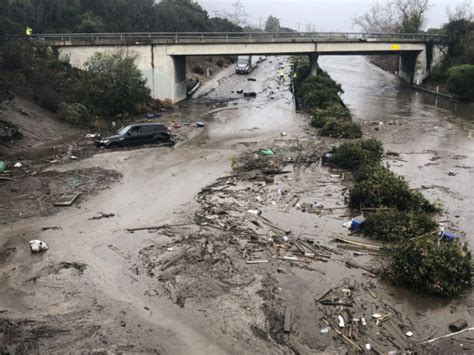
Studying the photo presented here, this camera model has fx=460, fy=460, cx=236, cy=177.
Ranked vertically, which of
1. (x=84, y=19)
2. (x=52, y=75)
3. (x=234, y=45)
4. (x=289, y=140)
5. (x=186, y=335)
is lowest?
(x=186, y=335)

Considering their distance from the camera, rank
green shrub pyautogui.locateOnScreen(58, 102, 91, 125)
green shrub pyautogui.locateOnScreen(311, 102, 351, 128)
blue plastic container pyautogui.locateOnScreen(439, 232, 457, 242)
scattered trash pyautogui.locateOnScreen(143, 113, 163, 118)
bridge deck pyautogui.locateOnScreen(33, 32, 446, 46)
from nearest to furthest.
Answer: blue plastic container pyautogui.locateOnScreen(439, 232, 457, 242), green shrub pyautogui.locateOnScreen(58, 102, 91, 125), green shrub pyautogui.locateOnScreen(311, 102, 351, 128), scattered trash pyautogui.locateOnScreen(143, 113, 163, 118), bridge deck pyautogui.locateOnScreen(33, 32, 446, 46)

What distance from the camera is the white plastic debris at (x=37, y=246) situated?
14.4m

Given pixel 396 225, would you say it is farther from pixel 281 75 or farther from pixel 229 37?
pixel 281 75

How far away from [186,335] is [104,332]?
193 centimetres

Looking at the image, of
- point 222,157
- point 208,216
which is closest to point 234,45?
point 222,157

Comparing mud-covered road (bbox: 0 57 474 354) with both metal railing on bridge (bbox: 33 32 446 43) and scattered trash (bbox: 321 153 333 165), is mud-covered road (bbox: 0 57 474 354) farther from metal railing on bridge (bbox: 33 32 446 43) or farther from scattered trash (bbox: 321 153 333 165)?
metal railing on bridge (bbox: 33 32 446 43)

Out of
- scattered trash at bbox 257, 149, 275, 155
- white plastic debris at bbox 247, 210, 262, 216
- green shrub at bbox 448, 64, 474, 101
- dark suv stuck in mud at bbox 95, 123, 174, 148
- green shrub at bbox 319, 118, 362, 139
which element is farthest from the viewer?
green shrub at bbox 448, 64, 474, 101

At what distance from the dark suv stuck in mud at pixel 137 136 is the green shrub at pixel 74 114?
5772 millimetres

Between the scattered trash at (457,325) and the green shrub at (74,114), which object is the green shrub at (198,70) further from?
the scattered trash at (457,325)

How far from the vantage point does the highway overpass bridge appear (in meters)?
42.9

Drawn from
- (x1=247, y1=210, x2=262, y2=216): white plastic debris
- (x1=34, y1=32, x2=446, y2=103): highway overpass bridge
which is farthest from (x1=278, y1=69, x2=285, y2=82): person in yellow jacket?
(x1=247, y1=210, x2=262, y2=216): white plastic debris

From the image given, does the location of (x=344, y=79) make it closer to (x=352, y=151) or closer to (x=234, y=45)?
(x=234, y=45)

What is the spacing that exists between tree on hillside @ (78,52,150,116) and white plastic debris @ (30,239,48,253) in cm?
2138

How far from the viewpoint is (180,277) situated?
1332 cm
